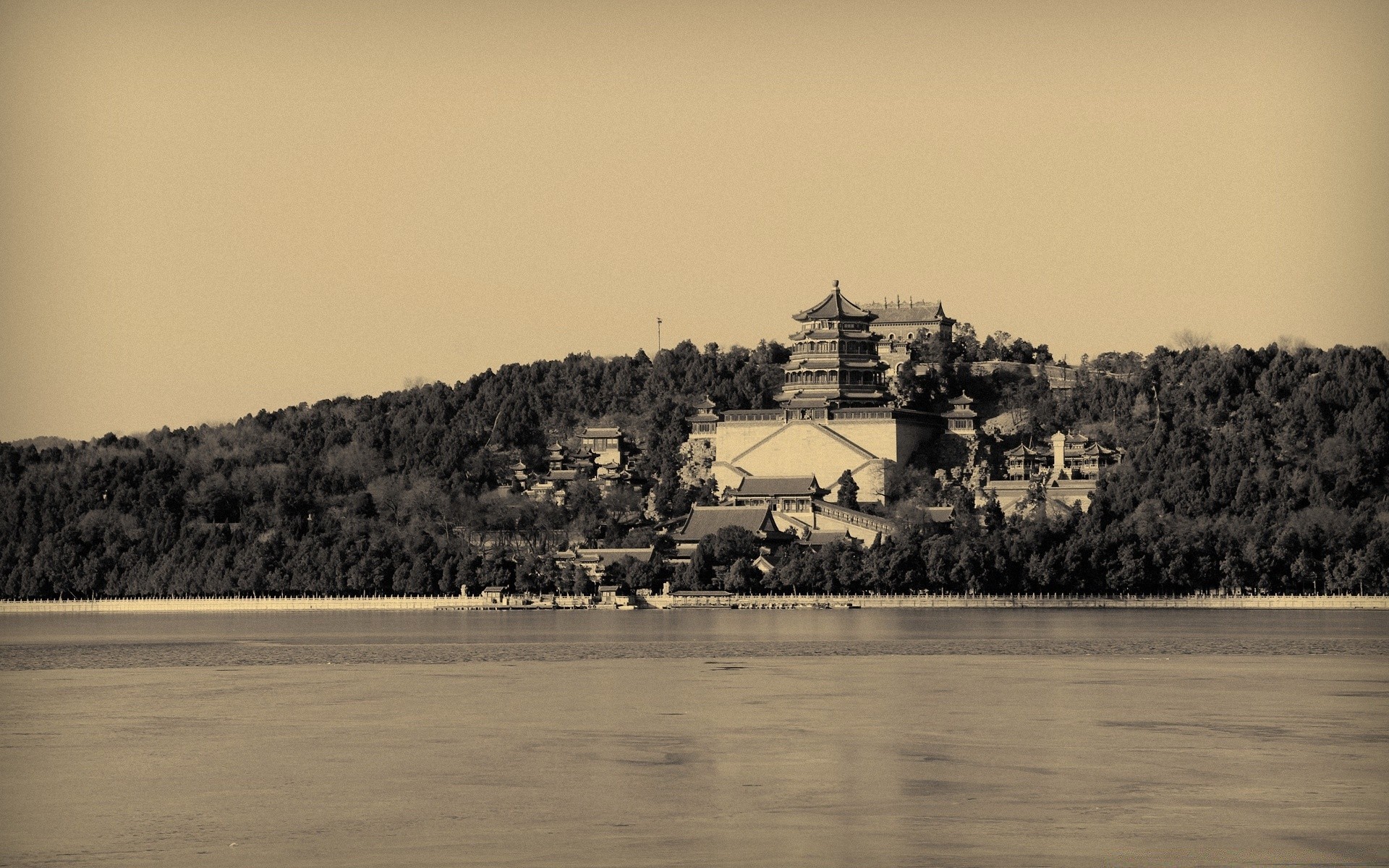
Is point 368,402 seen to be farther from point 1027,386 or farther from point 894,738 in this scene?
point 894,738

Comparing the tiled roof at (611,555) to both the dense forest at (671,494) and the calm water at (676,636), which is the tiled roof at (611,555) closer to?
the dense forest at (671,494)

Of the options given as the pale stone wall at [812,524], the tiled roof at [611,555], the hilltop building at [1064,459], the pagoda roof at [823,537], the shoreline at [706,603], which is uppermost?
the hilltop building at [1064,459]

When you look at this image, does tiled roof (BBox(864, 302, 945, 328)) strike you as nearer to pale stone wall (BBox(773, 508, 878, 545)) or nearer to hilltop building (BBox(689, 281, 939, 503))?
hilltop building (BBox(689, 281, 939, 503))

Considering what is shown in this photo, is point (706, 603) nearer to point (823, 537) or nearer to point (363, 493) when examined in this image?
point (823, 537)

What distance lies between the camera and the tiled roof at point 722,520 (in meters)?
76.9

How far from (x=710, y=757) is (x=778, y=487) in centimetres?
5662

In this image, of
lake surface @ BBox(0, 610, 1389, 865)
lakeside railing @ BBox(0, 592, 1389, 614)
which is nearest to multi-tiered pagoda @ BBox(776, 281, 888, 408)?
lakeside railing @ BBox(0, 592, 1389, 614)

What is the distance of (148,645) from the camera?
53656 millimetres

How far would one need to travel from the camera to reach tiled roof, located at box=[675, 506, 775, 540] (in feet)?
252

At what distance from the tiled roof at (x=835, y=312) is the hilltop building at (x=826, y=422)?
0.09 ft

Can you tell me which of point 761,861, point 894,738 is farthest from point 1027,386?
point 761,861

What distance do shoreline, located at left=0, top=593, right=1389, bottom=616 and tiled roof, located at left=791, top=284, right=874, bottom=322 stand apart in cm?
2036

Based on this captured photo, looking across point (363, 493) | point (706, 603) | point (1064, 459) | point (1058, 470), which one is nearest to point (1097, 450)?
point (1064, 459)

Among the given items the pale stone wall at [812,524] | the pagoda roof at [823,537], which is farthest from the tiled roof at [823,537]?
the pale stone wall at [812,524]
